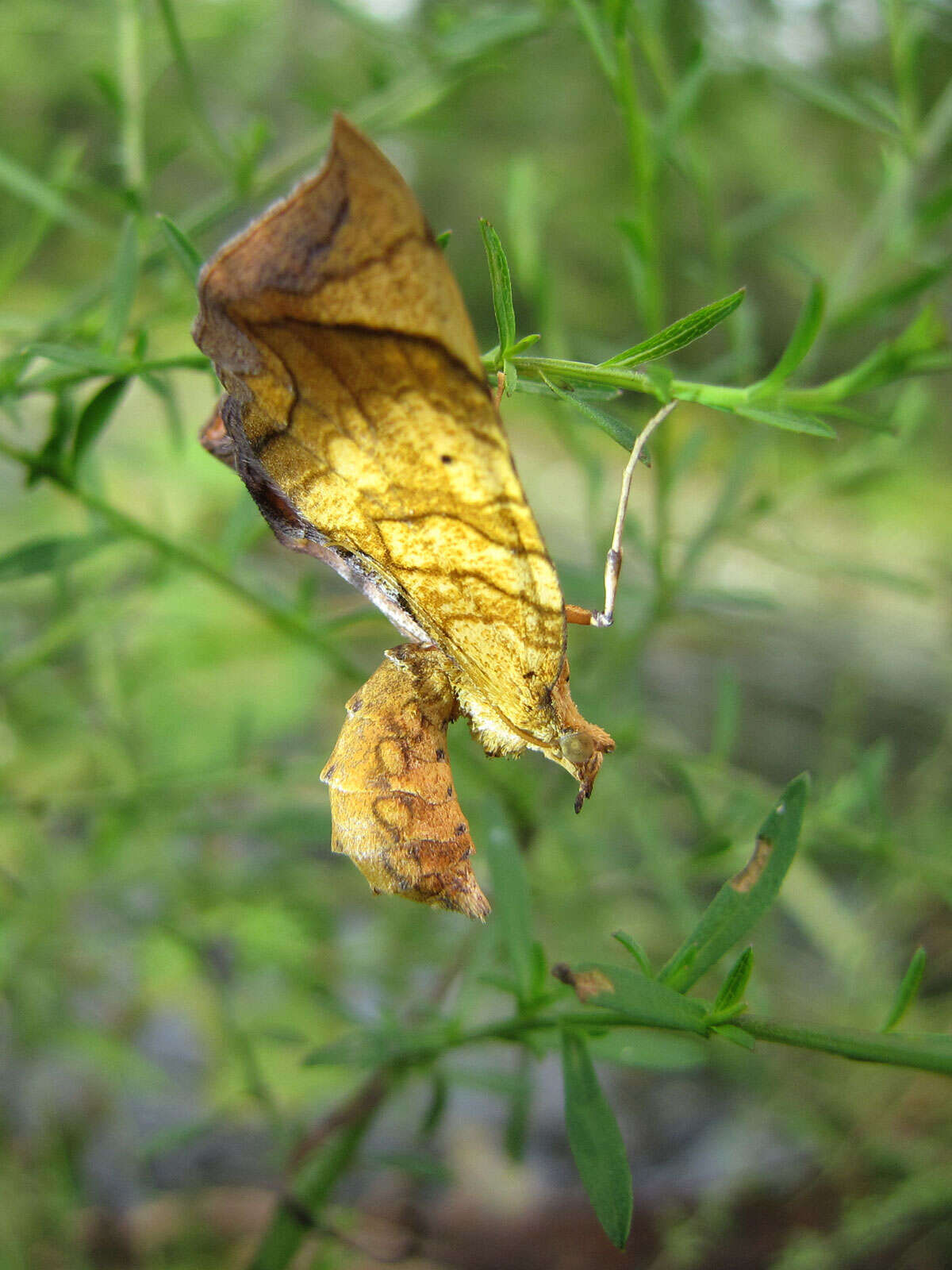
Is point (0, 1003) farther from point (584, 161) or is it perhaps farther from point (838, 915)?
point (584, 161)

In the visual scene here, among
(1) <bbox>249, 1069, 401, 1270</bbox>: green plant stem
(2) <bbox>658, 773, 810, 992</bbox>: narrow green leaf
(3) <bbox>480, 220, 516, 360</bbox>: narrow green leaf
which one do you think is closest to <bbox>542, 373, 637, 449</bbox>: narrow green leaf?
(3) <bbox>480, 220, 516, 360</bbox>: narrow green leaf

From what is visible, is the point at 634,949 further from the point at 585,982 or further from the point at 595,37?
the point at 595,37

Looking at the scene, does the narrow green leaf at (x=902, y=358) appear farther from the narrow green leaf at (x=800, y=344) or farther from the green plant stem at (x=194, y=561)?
the green plant stem at (x=194, y=561)

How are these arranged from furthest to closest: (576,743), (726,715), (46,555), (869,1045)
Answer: (726,715) → (46,555) → (576,743) → (869,1045)

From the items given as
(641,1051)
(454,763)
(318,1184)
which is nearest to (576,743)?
(641,1051)

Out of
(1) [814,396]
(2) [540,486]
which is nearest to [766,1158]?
(1) [814,396]

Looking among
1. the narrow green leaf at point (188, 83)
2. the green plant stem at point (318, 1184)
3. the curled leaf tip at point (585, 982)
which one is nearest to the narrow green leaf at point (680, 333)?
the curled leaf tip at point (585, 982)

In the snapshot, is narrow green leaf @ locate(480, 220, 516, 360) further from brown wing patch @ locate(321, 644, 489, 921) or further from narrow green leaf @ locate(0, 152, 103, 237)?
narrow green leaf @ locate(0, 152, 103, 237)
